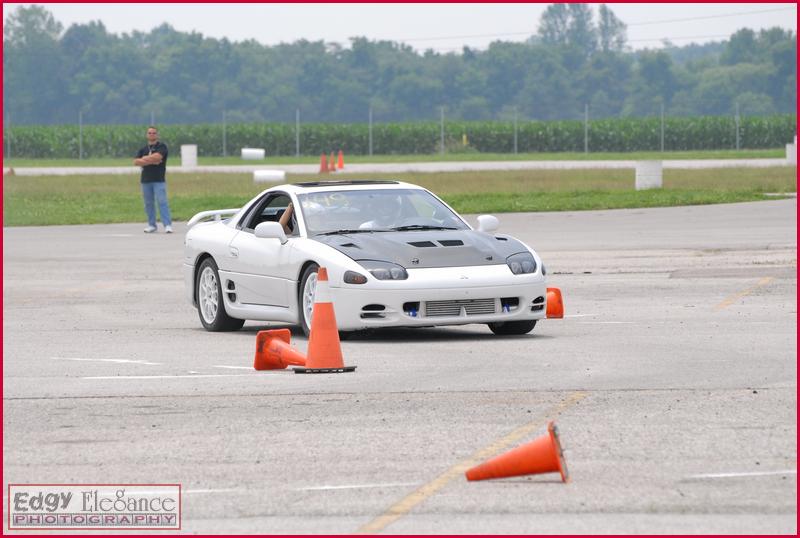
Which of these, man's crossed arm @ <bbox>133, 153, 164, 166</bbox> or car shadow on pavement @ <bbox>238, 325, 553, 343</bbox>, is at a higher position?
man's crossed arm @ <bbox>133, 153, 164, 166</bbox>

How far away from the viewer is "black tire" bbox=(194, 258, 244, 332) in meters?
15.6

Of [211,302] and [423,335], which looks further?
[211,302]

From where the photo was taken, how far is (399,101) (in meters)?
138

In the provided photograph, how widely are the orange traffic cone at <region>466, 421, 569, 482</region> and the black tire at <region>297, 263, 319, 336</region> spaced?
6354 millimetres

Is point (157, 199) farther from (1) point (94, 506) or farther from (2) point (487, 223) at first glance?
(1) point (94, 506)

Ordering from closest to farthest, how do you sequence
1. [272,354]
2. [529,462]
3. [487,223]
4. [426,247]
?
[529,462] → [272,354] → [426,247] → [487,223]

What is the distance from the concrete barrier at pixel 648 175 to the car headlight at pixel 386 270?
26717 mm

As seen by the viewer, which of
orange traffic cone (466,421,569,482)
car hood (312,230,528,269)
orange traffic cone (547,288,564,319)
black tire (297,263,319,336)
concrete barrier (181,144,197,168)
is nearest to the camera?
orange traffic cone (466,421,569,482)

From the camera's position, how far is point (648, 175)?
40.4 meters

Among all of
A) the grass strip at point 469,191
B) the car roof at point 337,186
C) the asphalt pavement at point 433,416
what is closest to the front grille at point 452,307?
the asphalt pavement at point 433,416

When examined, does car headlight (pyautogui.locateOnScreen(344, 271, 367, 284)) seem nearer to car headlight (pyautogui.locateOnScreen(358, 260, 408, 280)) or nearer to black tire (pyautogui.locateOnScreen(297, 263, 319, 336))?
car headlight (pyautogui.locateOnScreen(358, 260, 408, 280))

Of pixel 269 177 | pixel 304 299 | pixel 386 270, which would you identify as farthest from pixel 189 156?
pixel 386 270

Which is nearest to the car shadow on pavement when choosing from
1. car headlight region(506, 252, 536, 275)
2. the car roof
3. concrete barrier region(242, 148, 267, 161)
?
car headlight region(506, 252, 536, 275)

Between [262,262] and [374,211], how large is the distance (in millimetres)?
1040
